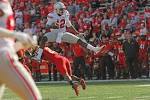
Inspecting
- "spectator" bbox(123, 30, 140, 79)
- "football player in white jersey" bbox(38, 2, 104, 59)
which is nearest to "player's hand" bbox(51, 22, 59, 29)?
"football player in white jersey" bbox(38, 2, 104, 59)

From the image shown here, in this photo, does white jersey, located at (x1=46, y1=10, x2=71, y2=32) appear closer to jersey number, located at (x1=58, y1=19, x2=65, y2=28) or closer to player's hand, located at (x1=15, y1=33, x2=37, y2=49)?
jersey number, located at (x1=58, y1=19, x2=65, y2=28)

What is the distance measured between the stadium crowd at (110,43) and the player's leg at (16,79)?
11.4 meters

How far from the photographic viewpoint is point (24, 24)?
22.6 m

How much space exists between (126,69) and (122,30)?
1.76 metres

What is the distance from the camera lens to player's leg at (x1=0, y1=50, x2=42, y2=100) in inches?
203

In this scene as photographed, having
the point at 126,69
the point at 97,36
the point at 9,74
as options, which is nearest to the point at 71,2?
the point at 97,36

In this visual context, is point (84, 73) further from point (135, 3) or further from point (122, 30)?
point (135, 3)

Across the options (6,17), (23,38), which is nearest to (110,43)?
(6,17)

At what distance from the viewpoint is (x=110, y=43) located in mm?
18344

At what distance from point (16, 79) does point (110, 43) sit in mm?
13307

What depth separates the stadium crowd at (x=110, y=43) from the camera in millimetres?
18250

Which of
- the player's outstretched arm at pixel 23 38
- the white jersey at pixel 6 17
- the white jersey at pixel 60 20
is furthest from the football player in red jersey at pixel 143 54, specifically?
the player's outstretched arm at pixel 23 38

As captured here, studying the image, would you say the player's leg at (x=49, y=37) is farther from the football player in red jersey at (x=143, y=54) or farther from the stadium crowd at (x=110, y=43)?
the football player in red jersey at (x=143, y=54)

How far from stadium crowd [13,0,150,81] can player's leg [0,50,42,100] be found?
11.4 meters
